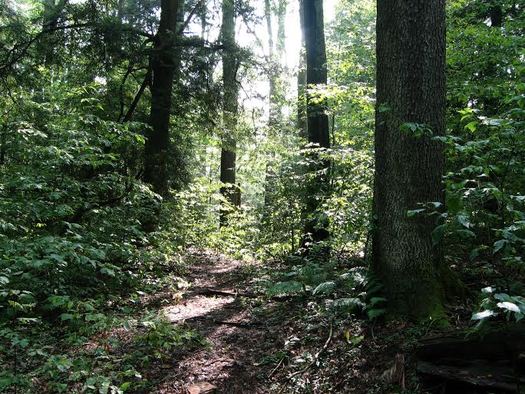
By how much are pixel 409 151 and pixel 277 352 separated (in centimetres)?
269

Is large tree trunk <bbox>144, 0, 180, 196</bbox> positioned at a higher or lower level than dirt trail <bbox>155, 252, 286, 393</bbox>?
higher

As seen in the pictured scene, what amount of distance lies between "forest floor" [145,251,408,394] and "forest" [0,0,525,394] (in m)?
0.02

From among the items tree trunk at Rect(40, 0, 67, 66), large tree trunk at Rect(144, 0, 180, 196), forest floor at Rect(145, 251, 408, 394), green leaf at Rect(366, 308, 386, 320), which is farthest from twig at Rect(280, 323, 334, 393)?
tree trunk at Rect(40, 0, 67, 66)

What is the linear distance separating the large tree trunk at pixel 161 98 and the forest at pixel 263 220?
49 mm

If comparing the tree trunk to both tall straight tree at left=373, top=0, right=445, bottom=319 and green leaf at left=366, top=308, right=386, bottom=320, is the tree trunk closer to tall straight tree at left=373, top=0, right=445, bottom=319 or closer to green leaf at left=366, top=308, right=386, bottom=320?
tall straight tree at left=373, top=0, right=445, bottom=319

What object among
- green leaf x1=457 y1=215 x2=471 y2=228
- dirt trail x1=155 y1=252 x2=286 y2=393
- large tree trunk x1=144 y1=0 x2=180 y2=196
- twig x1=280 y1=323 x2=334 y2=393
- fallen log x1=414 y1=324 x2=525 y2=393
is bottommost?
dirt trail x1=155 y1=252 x2=286 y2=393

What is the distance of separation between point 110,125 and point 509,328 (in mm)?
6766

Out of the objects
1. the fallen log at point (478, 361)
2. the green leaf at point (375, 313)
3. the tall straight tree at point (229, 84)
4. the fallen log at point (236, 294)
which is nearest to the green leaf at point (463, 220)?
the fallen log at point (478, 361)

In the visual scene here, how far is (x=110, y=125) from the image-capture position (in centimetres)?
764

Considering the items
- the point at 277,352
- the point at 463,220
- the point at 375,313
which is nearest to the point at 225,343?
the point at 277,352

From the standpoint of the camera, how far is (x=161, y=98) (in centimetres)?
1037

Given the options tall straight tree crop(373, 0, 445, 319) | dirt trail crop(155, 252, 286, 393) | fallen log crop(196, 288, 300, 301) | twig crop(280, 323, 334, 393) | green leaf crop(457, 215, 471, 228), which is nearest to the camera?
green leaf crop(457, 215, 471, 228)

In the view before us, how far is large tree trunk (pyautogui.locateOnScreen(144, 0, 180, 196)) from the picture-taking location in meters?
10.1

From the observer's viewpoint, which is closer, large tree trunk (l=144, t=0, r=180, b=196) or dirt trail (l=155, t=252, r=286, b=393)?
dirt trail (l=155, t=252, r=286, b=393)
